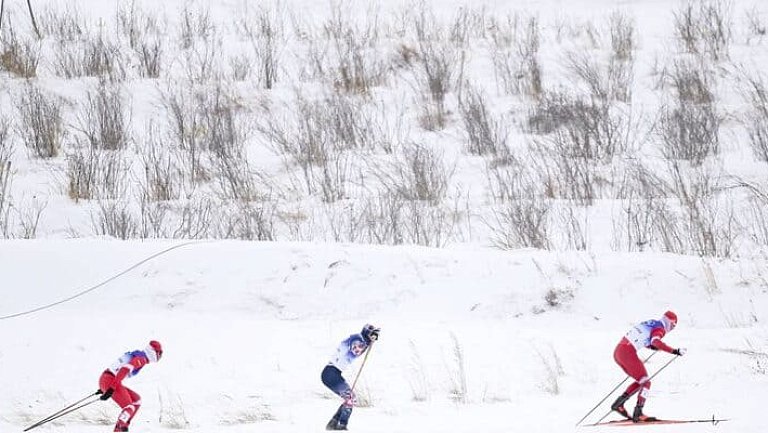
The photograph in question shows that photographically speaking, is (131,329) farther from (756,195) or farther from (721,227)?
(756,195)

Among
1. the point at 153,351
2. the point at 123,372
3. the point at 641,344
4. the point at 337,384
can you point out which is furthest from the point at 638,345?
the point at 123,372

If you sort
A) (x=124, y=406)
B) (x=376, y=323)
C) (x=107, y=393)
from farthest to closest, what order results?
1. (x=376, y=323)
2. (x=124, y=406)
3. (x=107, y=393)

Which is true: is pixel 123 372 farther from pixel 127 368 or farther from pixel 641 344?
pixel 641 344

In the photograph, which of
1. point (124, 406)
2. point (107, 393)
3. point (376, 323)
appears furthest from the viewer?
point (376, 323)

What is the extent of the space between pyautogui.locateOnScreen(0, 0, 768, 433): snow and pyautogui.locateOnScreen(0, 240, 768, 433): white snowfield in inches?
0.6

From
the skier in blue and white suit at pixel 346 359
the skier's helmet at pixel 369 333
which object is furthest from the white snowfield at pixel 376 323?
the skier's helmet at pixel 369 333

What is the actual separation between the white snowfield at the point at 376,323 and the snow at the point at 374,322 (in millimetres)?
14

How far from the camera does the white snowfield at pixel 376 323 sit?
5.37 m

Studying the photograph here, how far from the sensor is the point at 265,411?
534 centimetres

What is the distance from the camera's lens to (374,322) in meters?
7.01

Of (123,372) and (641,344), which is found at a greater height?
(123,372)

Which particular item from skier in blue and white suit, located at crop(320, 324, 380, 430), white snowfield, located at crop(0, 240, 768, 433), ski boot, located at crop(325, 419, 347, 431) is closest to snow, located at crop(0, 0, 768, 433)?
white snowfield, located at crop(0, 240, 768, 433)

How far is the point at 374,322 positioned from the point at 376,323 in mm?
35

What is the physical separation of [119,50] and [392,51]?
3.72 m
